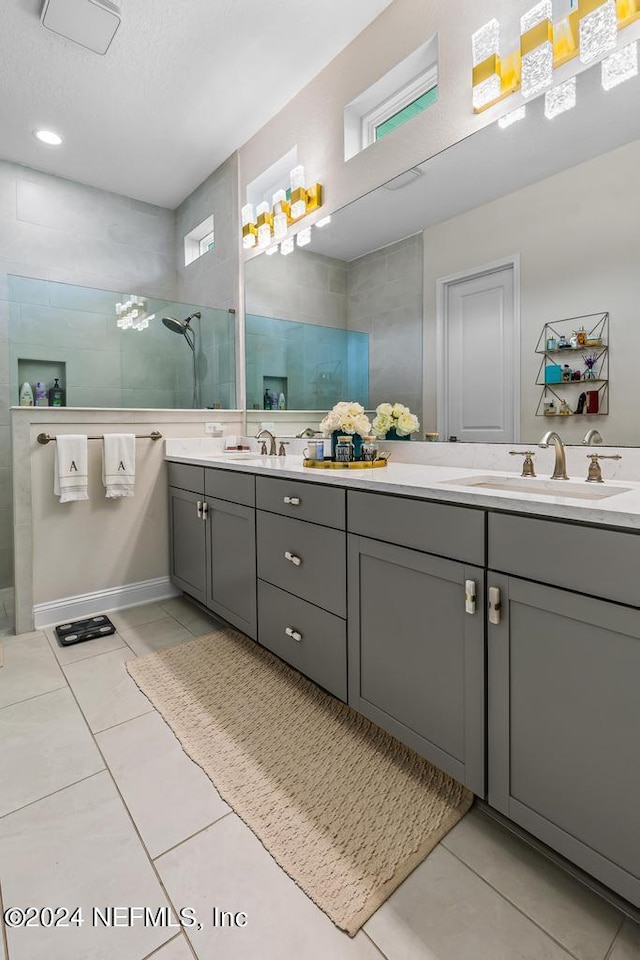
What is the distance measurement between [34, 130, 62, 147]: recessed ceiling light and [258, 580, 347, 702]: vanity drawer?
2.90 metres

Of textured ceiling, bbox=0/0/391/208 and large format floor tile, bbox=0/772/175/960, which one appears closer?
large format floor tile, bbox=0/772/175/960

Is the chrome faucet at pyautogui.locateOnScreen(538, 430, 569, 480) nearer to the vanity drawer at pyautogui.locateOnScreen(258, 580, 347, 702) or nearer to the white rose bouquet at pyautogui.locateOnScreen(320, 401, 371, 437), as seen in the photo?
the white rose bouquet at pyautogui.locateOnScreen(320, 401, 371, 437)

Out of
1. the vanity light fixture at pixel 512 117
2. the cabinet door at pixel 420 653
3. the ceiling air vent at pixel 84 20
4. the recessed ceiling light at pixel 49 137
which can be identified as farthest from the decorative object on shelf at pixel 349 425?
the recessed ceiling light at pixel 49 137

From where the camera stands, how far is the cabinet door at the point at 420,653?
117 centimetres

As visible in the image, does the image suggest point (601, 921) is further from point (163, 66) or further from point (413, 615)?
point (163, 66)

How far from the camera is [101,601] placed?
106 inches

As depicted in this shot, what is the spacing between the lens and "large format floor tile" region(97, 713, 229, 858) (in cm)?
124

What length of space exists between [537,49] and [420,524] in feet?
5.16

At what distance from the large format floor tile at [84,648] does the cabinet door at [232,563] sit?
481 millimetres

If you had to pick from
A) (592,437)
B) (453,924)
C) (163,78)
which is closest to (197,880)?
(453,924)

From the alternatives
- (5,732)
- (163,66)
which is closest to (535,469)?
(5,732)

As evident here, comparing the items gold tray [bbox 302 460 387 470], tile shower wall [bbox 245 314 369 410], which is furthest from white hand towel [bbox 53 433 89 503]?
gold tray [bbox 302 460 387 470]

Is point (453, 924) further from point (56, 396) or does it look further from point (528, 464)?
point (56, 396)

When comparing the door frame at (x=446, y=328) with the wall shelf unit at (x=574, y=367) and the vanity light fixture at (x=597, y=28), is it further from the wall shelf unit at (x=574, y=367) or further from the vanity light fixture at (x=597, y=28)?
the vanity light fixture at (x=597, y=28)
